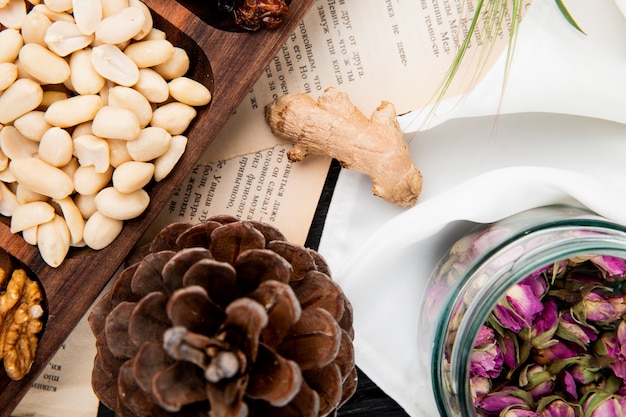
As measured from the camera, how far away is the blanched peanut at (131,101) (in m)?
0.46

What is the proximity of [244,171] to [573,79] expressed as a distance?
29 cm

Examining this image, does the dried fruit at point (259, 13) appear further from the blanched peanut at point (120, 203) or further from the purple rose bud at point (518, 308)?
the purple rose bud at point (518, 308)

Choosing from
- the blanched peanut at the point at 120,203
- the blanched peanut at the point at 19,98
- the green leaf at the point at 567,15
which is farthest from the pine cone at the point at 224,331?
the green leaf at the point at 567,15

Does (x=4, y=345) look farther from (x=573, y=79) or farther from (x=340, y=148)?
(x=573, y=79)

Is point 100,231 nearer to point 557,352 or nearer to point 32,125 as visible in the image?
point 32,125

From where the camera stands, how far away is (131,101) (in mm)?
463

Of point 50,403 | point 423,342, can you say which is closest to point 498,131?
point 423,342

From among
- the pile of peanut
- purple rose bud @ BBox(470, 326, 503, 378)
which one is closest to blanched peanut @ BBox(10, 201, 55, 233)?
the pile of peanut

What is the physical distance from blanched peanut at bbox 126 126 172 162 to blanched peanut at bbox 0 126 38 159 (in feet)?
0.25

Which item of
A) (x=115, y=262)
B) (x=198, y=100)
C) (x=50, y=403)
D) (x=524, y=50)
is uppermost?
(x=524, y=50)

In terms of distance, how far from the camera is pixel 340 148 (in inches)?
20.5

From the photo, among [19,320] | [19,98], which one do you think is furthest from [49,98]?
[19,320]

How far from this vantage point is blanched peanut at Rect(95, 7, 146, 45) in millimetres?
454

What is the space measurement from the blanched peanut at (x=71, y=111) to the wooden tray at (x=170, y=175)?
7 centimetres
